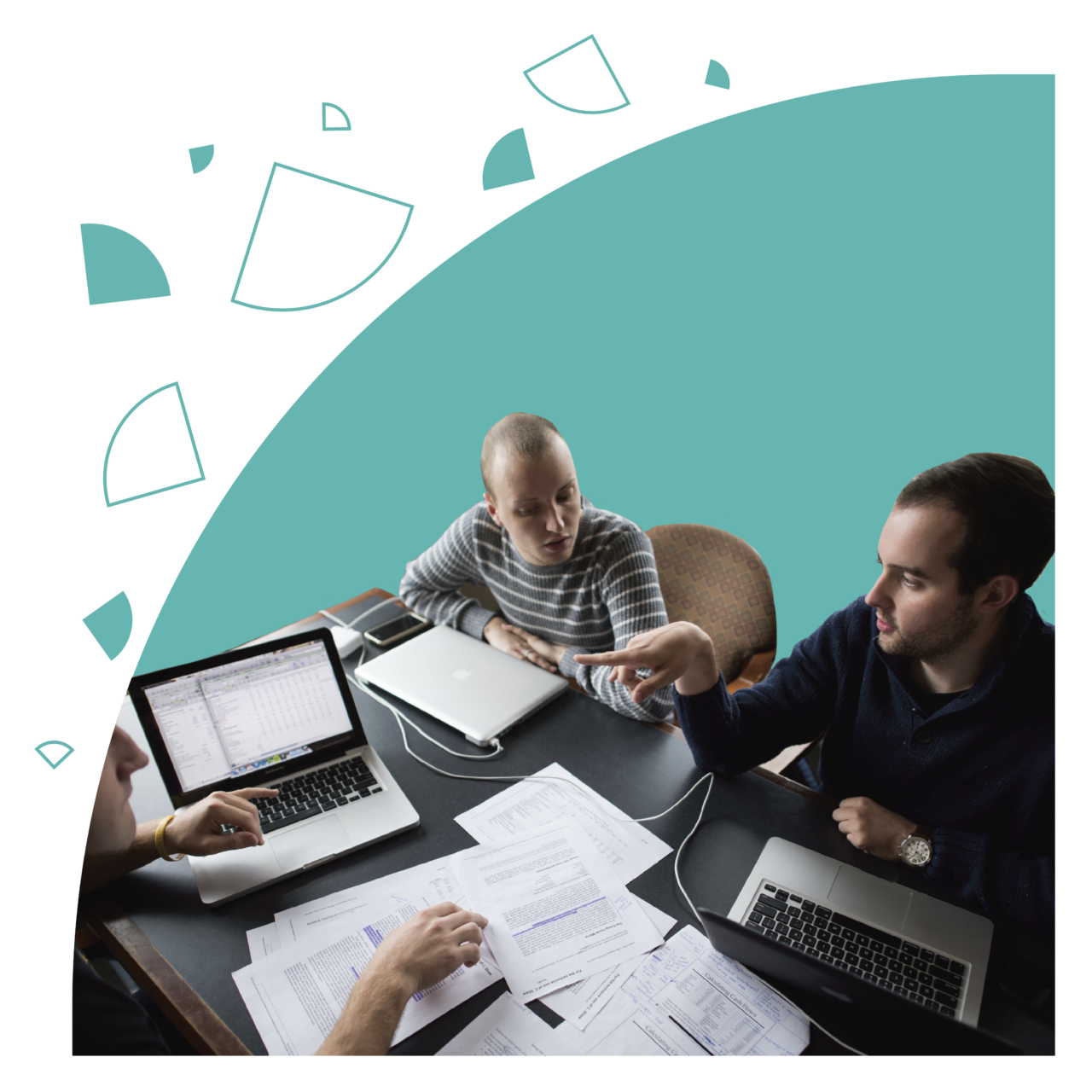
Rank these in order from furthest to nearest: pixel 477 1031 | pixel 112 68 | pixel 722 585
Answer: pixel 722 585 < pixel 477 1031 < pixel 112 68

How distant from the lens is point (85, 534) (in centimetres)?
48

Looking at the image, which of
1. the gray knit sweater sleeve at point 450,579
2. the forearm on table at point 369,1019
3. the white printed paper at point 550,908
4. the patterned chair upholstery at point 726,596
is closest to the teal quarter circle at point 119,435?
the forearm on table at point 369,1019

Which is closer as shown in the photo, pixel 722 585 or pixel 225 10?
pixel 225 10

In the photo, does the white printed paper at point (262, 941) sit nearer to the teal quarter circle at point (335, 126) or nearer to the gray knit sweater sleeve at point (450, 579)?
the gray knit sweater sleeve at point (450, 579)

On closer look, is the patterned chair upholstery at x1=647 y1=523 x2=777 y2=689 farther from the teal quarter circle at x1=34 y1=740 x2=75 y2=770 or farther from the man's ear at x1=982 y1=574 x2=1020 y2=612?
the teal quarter circle at x1=34 y1=740 x2=75 y2=770

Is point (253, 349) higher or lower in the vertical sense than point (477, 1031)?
higher

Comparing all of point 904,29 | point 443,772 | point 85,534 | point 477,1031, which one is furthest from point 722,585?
point 85,534

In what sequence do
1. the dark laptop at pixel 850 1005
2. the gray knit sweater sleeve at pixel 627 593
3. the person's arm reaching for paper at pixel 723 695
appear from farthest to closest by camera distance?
the gray knit sweater sleeve at pixel 627 593 < the person's arm reaching for paper at pixel 723 695 < the dark laptop at pixel 850 1005

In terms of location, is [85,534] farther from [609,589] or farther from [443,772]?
[609,589]

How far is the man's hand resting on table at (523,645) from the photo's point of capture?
6.48ft

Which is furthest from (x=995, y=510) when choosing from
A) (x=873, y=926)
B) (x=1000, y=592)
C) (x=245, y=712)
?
(x=245, y=712)

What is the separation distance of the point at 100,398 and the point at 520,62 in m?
0.42

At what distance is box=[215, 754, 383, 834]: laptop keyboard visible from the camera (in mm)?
1343

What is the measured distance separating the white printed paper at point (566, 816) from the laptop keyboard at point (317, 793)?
0.23 m
